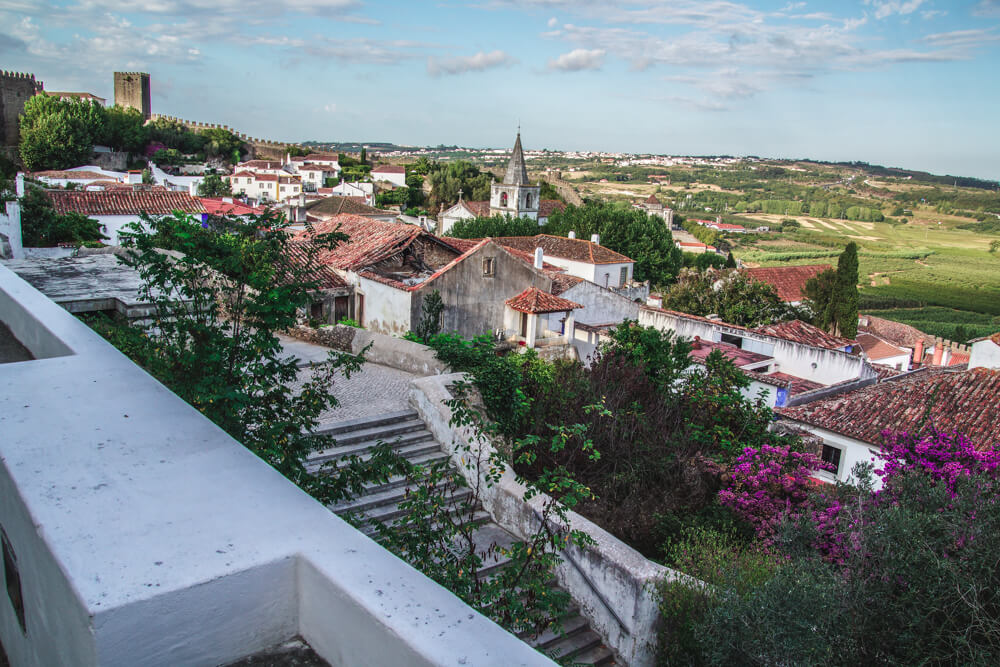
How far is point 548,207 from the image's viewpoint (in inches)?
2773

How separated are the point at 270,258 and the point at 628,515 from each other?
538 cm

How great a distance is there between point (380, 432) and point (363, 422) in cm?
27

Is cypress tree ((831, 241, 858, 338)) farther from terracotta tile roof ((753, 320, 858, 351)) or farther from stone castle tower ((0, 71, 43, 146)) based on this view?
stone castle tower ((0, 71, 43, 146))

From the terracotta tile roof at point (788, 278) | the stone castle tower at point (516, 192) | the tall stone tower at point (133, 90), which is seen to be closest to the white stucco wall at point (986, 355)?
the terracotta tile roof at point (788, 278)

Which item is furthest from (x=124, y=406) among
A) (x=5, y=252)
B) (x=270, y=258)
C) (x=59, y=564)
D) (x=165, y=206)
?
(x=165, y=206)

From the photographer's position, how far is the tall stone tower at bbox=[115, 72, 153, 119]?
9775 centimetres

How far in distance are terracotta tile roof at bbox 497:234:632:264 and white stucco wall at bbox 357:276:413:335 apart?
23.2m

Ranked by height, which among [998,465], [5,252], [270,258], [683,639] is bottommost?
[683,639]

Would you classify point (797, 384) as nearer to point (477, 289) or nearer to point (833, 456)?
point (833, 456)

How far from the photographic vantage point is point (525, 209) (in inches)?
2552

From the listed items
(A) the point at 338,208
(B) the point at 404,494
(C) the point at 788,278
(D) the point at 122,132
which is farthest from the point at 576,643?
(D) the point at 122,132

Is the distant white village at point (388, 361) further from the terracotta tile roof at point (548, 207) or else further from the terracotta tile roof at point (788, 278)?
the terracotta tile roof at point (548, 207)

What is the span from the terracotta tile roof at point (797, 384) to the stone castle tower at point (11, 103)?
74.4m

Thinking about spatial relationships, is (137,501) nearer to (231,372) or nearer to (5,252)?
(231,372)
